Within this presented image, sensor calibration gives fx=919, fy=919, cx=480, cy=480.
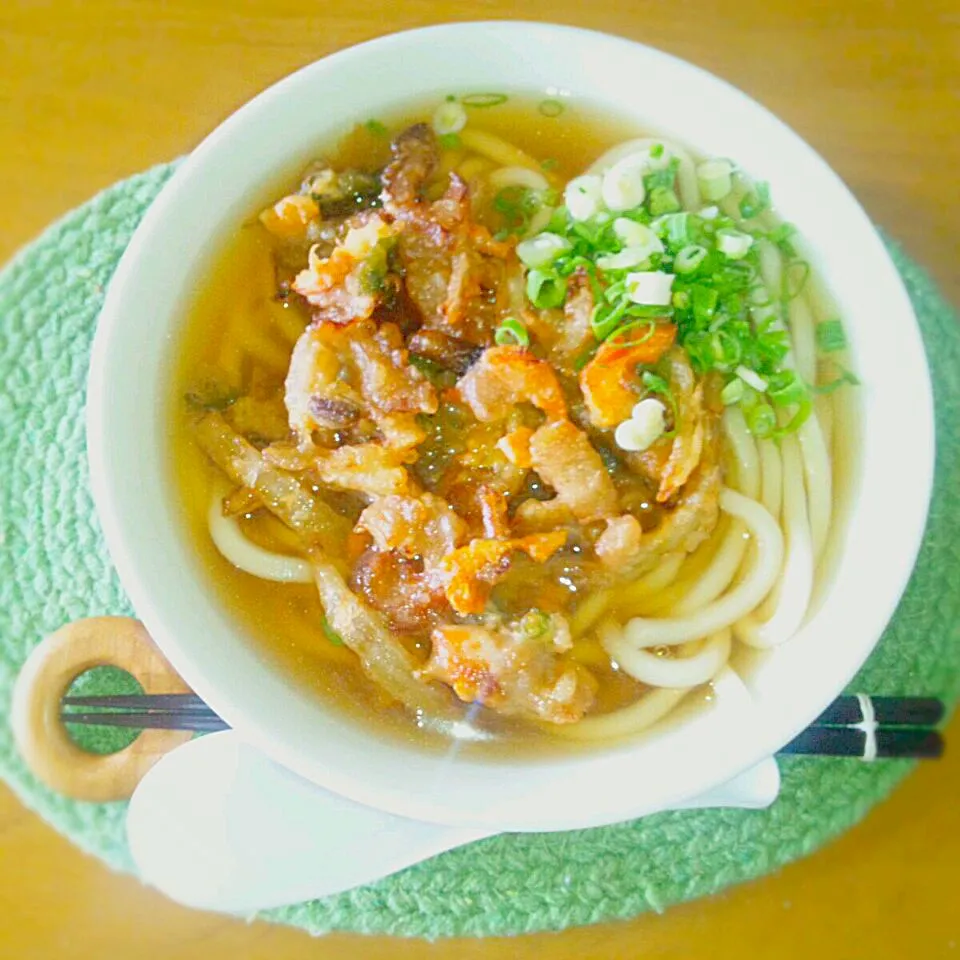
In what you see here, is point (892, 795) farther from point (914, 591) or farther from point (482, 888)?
point (482, 888)

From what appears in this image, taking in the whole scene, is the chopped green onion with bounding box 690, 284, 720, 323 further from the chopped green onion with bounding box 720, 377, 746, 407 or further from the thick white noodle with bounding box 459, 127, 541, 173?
the thick white noodle with bounding box 459, 127, 541, 173

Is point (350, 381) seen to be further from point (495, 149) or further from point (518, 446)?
point (495, 149)

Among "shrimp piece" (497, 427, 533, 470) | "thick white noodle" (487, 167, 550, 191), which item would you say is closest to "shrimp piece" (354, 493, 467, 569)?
"shrimp piece" (497, 427, 533, 470)

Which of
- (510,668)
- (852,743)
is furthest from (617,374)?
(852,743)

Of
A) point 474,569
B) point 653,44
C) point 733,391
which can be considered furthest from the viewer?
point 653,44

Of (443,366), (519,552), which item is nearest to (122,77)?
(443,366)
